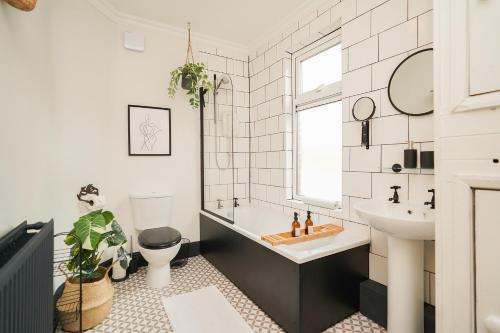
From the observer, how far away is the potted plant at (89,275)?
154 cm

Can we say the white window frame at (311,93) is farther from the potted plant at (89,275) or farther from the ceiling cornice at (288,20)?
the potted plant at (89,275)

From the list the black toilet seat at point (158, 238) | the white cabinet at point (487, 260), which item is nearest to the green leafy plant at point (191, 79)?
the black toilet seat at point (158, 238)

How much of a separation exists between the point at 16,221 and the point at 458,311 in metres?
2.15

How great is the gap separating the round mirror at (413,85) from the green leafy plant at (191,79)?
176cm

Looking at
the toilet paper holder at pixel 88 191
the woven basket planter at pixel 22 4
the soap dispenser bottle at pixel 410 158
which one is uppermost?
the woven basket planter at pixel 22 4

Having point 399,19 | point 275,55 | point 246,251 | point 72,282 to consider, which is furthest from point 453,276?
point 275,55

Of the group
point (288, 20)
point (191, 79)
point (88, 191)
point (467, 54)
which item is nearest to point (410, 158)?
point (467, 54)

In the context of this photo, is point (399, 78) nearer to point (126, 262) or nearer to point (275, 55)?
point (275, 55)

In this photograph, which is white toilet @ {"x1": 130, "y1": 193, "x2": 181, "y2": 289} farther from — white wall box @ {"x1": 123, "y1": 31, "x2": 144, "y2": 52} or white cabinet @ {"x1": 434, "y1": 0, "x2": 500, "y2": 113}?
white cabinet @ {"x1": 434, "y1": 0, "x2": 500, "y2": 113}

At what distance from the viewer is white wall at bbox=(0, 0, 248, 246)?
1403 mm

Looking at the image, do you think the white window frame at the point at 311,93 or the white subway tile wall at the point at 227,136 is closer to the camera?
the white window frame at the point at 311,93

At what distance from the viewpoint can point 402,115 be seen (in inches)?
63.4

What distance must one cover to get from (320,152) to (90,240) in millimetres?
2007

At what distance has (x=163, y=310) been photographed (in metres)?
1.84
